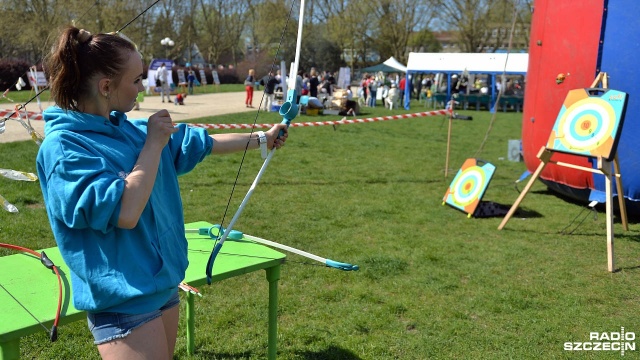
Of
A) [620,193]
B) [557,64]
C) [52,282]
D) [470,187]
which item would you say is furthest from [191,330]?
[557,64]

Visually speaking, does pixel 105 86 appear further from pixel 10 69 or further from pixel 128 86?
pixel 10 69

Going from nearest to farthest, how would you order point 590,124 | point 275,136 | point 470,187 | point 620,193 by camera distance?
point 275,136
point 590,124
point 620,193
point 470,187

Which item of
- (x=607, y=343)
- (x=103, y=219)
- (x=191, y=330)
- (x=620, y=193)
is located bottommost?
(x=607, y=343)

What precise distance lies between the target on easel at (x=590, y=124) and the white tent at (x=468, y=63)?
16.6 metres

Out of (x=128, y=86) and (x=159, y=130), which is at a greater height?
(x=128, y=86)

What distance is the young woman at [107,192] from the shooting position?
57.4 inches

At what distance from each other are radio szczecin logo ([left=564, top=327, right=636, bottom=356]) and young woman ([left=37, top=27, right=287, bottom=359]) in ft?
8.96

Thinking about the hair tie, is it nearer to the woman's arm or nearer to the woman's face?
the woman's face

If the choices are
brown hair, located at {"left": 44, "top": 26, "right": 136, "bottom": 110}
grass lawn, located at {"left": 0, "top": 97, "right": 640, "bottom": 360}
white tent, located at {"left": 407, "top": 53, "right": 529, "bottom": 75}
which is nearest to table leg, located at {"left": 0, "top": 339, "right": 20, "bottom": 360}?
brown hair, located at {"left": 44, "top": 26, "right": 136, "bottom": 110}

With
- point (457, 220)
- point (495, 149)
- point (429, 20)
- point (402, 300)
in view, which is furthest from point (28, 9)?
point (429, 20)

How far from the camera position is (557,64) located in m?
6.61

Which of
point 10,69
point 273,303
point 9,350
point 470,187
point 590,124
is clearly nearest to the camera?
point 9,350

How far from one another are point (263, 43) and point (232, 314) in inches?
73.8

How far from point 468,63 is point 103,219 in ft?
74.7
